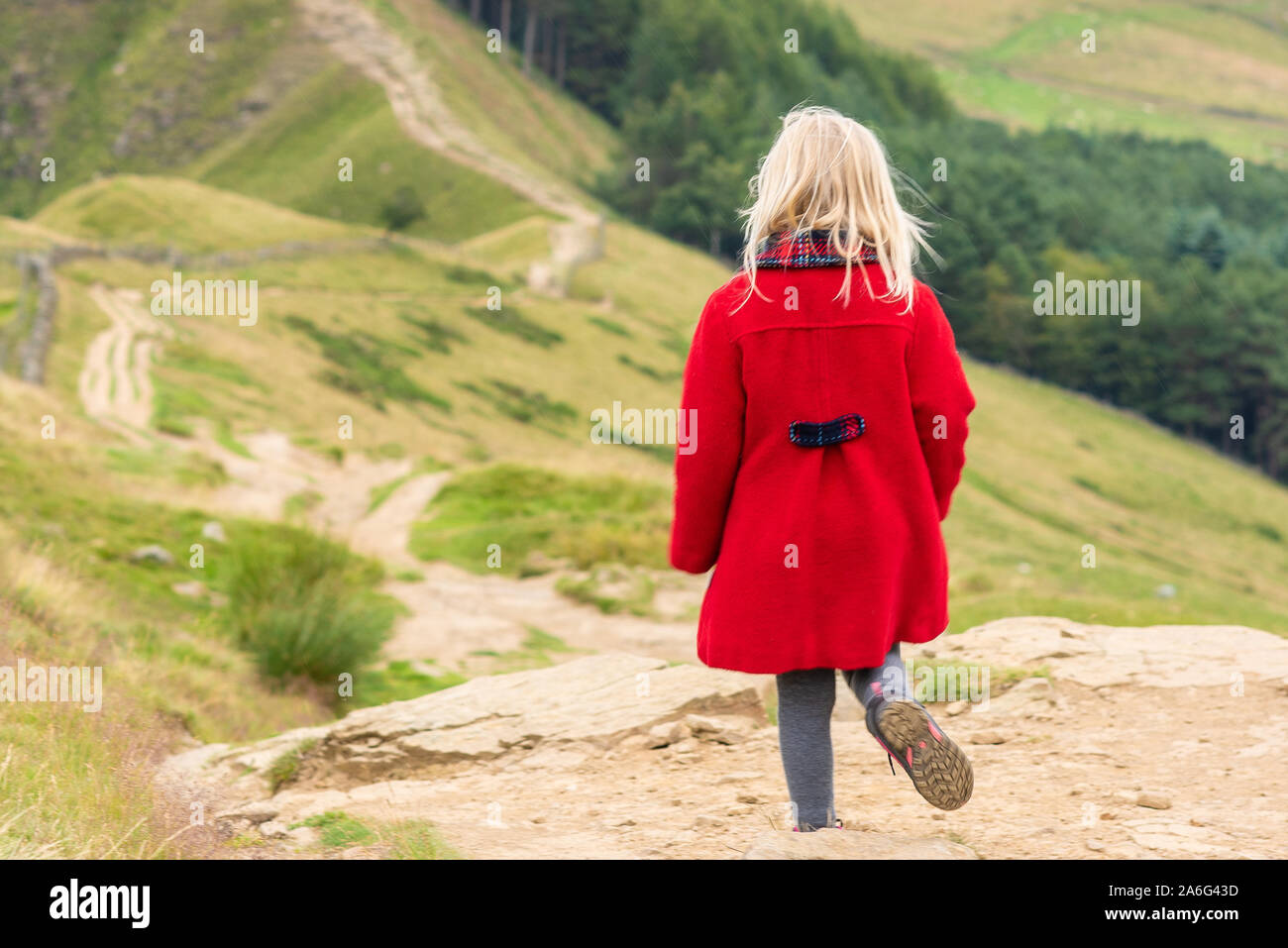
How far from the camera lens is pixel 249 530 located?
11859mm

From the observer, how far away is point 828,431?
3.58m

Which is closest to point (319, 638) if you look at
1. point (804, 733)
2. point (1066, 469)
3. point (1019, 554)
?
point (804, 733)

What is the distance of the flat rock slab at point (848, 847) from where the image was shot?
136 inches

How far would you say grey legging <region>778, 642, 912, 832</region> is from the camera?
3.72 m

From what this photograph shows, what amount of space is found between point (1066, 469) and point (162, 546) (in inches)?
2057

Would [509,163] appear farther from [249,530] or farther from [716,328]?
[716,328]

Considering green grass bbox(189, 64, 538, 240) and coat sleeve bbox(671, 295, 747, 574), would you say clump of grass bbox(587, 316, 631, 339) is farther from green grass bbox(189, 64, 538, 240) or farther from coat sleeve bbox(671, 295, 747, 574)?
coat sleeve bbox(671, 295, 747, 574)

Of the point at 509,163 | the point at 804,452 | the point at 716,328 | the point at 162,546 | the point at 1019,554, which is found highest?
the point at 509,163

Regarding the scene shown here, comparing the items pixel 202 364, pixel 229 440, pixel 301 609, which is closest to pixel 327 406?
pixel 202 364

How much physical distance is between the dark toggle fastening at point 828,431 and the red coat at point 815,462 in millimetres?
19

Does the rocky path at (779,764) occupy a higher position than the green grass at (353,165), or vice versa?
the green grass at (353,165)

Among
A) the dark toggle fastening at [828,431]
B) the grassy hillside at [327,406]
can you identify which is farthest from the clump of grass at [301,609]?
the dark toggle fastening at [828,431]

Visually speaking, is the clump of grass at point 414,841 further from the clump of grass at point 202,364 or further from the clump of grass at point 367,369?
the clump of grass at point 367,369

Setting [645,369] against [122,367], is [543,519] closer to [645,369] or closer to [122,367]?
[122,367]
